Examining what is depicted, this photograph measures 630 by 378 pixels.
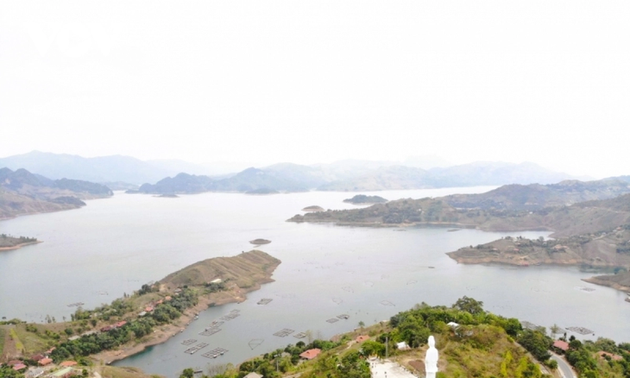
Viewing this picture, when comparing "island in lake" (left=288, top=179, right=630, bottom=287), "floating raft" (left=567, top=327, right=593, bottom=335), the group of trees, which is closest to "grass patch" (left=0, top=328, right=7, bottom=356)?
the group of trees

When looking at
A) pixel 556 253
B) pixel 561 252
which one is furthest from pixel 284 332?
pixel 561 252

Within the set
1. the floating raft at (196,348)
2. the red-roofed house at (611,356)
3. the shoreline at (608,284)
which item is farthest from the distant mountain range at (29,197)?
the shoreline at (608,284)

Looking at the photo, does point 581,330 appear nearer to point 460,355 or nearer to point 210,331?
point 460,355

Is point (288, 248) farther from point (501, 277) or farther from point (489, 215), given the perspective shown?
point (489, 215)

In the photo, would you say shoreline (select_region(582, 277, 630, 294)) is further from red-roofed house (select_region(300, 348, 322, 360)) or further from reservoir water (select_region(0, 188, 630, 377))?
red-roofed house (select_region(300, 348, 322, 360))

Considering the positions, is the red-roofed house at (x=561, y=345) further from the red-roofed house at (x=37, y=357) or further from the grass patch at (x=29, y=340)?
the grass patch at (x=29, y=340)

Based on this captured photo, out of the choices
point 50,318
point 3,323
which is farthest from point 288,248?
point 3,323
